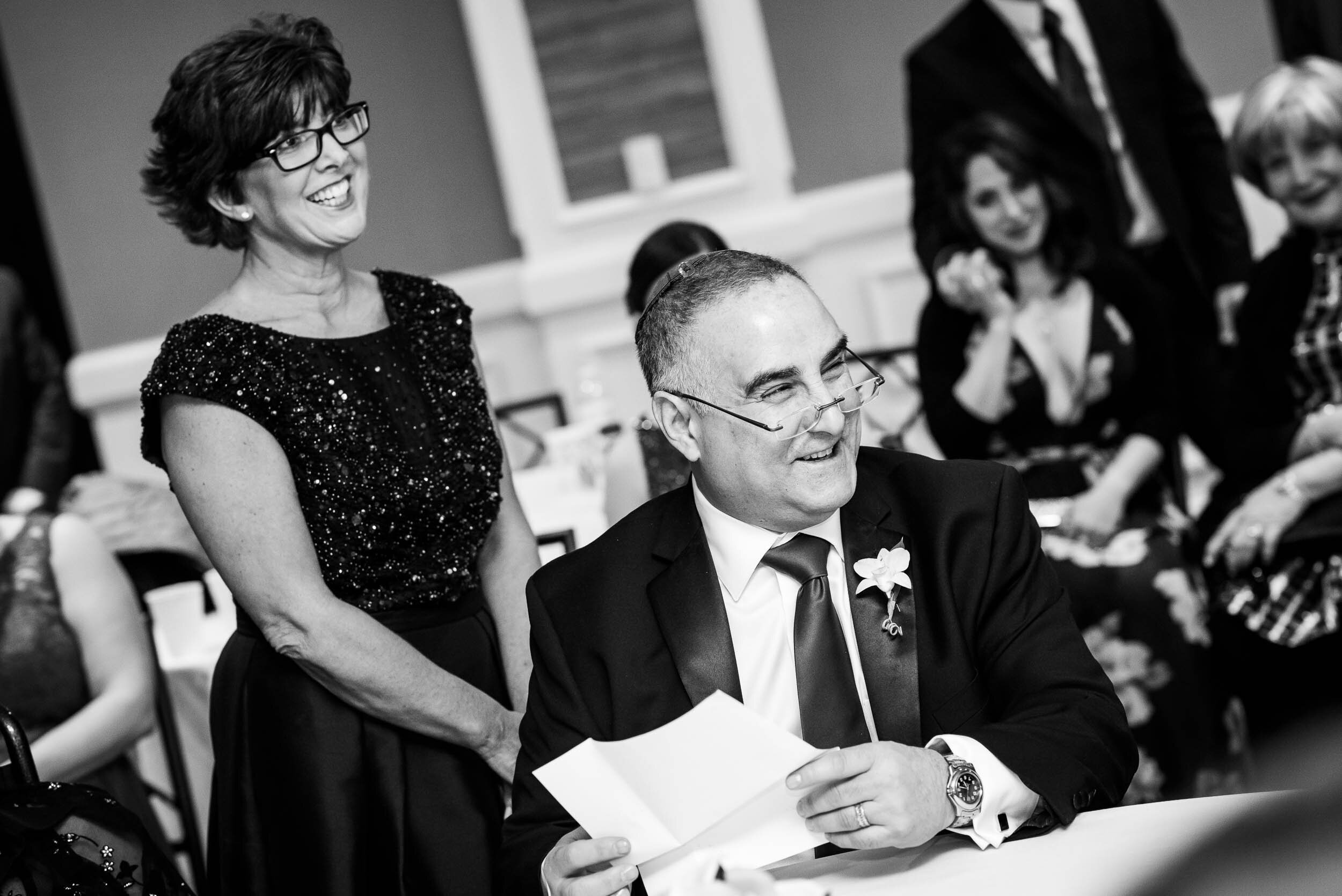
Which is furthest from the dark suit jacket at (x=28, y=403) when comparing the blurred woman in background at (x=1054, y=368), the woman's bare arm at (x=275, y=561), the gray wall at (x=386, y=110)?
the woman's bare arm at (x=275, y=561)

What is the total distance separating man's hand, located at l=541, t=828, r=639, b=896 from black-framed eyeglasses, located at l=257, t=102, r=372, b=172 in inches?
42.7

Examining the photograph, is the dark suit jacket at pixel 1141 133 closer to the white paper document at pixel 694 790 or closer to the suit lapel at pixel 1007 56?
the suit lapel at pixel 1007 56

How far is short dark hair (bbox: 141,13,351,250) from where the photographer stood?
7.04ft

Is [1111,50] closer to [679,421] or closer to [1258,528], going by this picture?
[1258,528]

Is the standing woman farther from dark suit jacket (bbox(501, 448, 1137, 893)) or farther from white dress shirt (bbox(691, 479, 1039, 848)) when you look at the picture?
white dress shirt (bbox(691, 479, 1039, 848))

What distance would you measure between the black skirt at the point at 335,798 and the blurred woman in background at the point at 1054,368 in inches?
73.3

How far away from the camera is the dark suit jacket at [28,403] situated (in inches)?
234

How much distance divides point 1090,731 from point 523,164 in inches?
174

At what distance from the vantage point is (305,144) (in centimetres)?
219

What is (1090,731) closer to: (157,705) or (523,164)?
(157,705)

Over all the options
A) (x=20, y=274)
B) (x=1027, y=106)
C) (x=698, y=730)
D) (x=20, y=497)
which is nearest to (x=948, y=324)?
(x=1027, y=106)

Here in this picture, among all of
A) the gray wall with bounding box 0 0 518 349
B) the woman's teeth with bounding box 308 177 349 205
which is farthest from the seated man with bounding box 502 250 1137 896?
the gray wall with bounding box 0 0 518 349

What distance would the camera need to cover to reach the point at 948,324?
409 centimetres

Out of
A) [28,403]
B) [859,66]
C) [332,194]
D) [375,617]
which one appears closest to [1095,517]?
[375,617]
